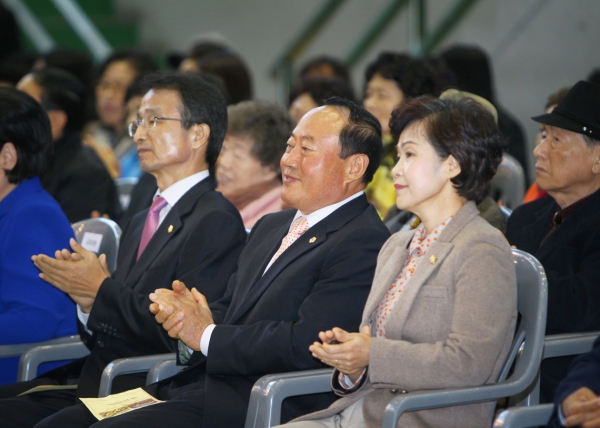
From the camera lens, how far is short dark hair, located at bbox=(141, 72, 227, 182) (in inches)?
127

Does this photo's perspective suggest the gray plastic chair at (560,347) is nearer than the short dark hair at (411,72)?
Yes

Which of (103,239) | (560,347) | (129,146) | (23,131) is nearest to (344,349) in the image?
(560,347)

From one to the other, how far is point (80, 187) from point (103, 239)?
1.19 metres

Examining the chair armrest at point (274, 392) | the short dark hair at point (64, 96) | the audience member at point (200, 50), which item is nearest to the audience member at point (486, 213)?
the chair armrest at point (274, 392)

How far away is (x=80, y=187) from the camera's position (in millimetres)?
4559

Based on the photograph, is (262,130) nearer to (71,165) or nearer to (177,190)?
(177,190)

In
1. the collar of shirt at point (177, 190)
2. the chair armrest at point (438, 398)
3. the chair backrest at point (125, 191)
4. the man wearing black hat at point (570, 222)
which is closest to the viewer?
the chair armrest at point (438, 398)

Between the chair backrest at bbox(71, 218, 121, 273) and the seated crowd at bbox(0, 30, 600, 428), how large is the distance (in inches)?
2.6

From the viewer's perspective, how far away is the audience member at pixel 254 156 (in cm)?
400

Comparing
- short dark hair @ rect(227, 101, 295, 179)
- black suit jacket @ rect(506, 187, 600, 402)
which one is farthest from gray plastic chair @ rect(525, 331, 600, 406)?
short dark hair @ rect(227, 101, 295, 179)

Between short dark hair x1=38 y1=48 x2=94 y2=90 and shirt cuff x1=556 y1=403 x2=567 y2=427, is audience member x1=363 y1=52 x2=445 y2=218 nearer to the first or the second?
shirt cuff x1=556 y1=403 x2=567 y2=427

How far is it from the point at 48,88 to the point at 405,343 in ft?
11.3

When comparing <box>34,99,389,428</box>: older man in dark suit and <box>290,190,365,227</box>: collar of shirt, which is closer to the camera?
<box>34,99,389,428</box>: older man in dark suit

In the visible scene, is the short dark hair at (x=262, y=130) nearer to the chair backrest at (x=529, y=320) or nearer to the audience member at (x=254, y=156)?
the audience member at (x=254, y=156)
